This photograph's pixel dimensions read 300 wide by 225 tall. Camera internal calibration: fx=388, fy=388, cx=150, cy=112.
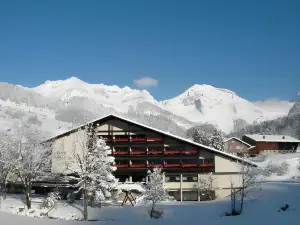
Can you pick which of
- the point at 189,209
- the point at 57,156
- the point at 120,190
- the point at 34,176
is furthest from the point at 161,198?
the point at 57,156

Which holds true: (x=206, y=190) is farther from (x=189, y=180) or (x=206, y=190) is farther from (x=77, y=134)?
(x=77, y=134)

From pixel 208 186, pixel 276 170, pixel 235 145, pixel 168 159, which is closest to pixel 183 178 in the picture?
pixel 168 159

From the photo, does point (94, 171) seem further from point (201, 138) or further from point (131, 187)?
point (201, 138)

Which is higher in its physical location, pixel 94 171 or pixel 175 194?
pixel 94 171

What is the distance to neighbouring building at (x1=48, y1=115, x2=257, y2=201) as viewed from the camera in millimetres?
55031

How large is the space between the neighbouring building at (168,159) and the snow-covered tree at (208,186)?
0.55 metres

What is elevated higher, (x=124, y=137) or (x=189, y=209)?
(x=124, y=137)

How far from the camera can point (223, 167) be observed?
55438 mm

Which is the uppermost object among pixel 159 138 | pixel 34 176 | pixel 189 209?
pixel 159 138

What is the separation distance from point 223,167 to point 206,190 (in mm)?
4278

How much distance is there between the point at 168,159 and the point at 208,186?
692 cm

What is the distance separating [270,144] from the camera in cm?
11750

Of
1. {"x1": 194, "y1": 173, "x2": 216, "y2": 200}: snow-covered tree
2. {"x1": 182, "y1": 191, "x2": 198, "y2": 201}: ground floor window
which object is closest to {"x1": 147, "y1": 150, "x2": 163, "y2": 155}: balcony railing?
{"x1": 182, "y1": 191, "x2": 198, "y2": 201}: ground floor window

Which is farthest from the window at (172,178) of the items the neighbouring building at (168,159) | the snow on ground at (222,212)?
the snow on ground at (222,212)
